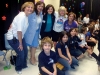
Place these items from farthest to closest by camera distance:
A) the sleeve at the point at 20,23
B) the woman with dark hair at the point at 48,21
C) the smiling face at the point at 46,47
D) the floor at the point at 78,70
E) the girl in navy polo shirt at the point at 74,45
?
the girl in navy polo shirt at the point at 74,45 < the woman with dark hair at the point at 48,21 < the floor at the point at 78,70 < the sleeve at the point at 20,23 < the smiling face at the point at 46,47

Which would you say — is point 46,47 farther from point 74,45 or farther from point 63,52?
point 74,45

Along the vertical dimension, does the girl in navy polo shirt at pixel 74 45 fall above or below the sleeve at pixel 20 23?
below

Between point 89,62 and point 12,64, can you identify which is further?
point 89,62

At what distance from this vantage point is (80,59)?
3.49 m

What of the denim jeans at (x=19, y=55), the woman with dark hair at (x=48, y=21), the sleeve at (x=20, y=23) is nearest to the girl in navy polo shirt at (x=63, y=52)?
the woman with dark hair at (x=48, y=21)

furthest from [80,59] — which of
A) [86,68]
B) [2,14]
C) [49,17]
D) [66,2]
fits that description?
[66,2]

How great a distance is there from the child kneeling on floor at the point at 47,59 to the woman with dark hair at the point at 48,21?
3.10 feet

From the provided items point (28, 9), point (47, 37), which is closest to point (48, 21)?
point (28, 9)

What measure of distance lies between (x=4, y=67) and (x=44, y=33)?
1070 mm

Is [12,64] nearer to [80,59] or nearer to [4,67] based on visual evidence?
[4,67]

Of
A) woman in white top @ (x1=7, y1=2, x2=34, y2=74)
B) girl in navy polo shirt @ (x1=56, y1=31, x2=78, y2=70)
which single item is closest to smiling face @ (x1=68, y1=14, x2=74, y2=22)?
girl in navy polo shirt @ (x1=56, y1=31, x2=78, y2=70)

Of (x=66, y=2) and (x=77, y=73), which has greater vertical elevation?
(x=66, y=2)

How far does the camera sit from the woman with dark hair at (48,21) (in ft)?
9.72

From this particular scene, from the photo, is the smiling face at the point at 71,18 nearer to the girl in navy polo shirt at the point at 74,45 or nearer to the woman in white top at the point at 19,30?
the girl in navy polo shirt at the point at 74,45
